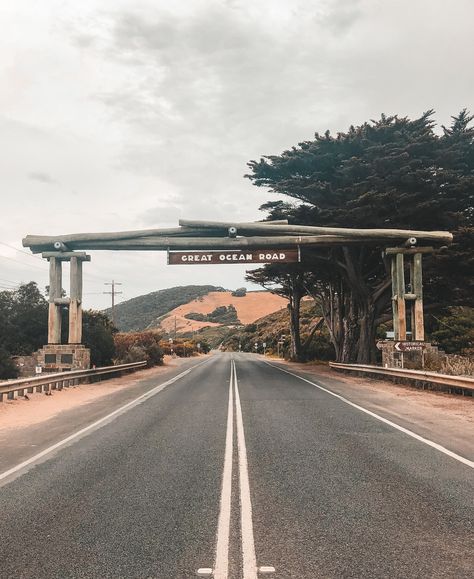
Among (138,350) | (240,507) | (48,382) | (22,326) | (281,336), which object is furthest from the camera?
(281,336)

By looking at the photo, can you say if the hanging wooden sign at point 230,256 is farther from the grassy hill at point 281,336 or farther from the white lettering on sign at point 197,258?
the grassy hill at point 281,336

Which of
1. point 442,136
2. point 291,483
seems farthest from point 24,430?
point 442,136

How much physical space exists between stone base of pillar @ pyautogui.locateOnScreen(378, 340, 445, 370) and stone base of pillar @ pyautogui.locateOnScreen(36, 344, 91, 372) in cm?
1286

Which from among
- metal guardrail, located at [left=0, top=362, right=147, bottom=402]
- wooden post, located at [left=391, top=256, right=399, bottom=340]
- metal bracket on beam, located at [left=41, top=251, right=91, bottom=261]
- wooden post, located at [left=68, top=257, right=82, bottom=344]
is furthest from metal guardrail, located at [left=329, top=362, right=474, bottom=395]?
metal bracket on beam, located at [left=41, top=251, right=91, bottom=261]

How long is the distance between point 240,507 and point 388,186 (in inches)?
850

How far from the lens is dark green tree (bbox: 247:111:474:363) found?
966 inches

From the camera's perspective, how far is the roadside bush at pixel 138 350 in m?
38.0

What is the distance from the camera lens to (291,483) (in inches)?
248

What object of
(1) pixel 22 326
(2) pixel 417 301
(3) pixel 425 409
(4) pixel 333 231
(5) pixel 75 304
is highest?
(4) pixel 333 231

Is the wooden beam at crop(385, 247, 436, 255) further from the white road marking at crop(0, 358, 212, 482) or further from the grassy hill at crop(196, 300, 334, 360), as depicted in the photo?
the grassy hill at crop(196, 300, 334, 360)

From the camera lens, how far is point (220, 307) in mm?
188625

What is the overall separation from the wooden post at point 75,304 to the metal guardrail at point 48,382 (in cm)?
180

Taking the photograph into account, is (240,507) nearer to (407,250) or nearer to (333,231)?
(333,231)

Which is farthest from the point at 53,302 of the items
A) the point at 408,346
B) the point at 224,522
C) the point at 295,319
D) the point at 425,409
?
the point at 295,319
